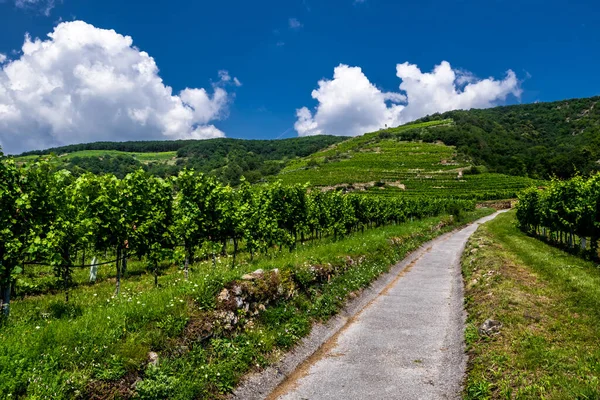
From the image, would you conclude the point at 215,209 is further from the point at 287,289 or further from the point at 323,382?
the point at 323,382

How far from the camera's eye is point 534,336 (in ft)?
33.7

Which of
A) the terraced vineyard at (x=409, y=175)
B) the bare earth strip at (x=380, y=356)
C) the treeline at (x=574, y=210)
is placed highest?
the terraced vineyard at (x=409, y=175)

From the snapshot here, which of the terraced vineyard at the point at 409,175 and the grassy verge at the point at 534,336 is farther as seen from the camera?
the terraced vineyard at the point at 409,175

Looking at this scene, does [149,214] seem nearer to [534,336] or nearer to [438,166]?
[534,336]

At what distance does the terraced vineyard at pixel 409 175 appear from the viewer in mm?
105125

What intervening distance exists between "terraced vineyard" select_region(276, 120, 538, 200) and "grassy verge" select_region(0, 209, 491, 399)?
3681 inches

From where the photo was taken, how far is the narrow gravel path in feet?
28.6

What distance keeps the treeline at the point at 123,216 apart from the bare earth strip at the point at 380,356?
25.9 ft

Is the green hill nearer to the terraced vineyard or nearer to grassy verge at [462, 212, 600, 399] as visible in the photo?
the terraced vineyard

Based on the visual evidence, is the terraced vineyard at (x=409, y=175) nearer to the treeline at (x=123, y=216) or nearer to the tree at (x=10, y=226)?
the treeline at (x=123, y=216)

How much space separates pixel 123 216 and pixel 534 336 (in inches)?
639

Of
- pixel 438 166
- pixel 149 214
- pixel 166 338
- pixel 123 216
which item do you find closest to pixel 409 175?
pixel 438 166

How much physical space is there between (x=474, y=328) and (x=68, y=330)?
470 inches

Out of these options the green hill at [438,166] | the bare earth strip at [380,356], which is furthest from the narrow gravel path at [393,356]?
the green hill at [438,166]
